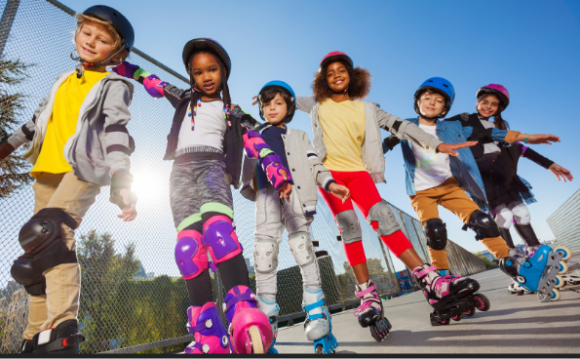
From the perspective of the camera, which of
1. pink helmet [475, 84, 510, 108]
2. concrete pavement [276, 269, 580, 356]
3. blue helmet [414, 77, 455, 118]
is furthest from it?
pink helmet [475, 84, 510, 108]

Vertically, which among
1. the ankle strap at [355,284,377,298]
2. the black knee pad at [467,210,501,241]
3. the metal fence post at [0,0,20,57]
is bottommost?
the ankle strap at [355,284,377,298]

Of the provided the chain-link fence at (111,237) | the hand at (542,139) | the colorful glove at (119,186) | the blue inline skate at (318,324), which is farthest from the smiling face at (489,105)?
the colorful glove at (119,186)

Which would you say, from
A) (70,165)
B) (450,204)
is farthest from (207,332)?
(450,204)

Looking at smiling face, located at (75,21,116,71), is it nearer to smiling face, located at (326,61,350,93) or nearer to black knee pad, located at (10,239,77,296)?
black knee pad, located at (10,239,77,296)

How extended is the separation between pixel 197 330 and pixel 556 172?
3659mm

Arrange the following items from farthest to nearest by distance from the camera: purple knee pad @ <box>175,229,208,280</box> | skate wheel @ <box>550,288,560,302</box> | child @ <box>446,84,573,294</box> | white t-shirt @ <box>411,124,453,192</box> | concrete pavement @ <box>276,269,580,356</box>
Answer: child @ <box>446,84,573,294</box>, white t-shirt @ <box>411,124,453,192</box>, skate wheel @ <box>550,288,560,302</box>, purple knee pad @ <box>175,229,208,280</box>, concrete pavement @ <box>276,269,580,356</box>

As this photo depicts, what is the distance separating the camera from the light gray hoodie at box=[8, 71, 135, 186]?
1.35 meters

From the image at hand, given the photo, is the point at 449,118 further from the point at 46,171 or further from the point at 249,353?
the point at 46,171

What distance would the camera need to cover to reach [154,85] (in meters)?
1.98

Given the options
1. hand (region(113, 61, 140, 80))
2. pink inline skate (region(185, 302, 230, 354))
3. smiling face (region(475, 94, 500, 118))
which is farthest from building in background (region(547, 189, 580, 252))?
hand (region(113, 61, 140, 80))

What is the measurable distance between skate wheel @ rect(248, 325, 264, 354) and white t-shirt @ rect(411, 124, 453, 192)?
74.0 inches

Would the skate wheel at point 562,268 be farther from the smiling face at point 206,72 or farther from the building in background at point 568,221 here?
the smiling face at point 206,72

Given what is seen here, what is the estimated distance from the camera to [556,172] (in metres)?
2.93

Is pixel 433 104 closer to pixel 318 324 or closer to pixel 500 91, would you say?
pixel 500 91
